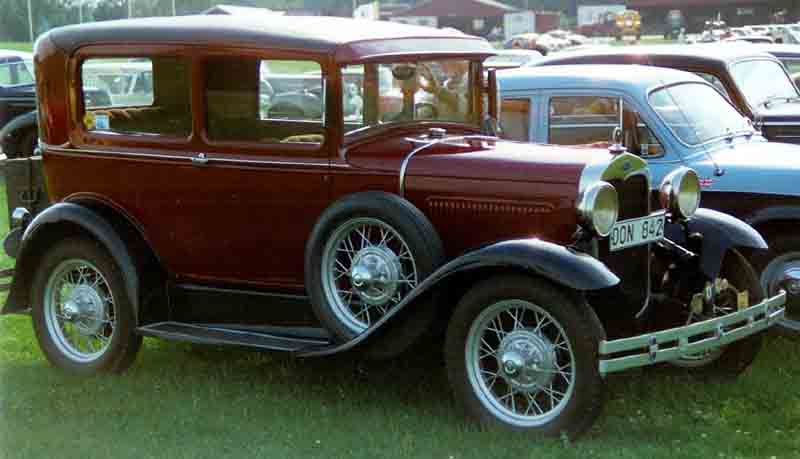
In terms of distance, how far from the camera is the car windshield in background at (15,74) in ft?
57.3

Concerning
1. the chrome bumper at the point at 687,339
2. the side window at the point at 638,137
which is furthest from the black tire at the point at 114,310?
the side window at the point at 638,137

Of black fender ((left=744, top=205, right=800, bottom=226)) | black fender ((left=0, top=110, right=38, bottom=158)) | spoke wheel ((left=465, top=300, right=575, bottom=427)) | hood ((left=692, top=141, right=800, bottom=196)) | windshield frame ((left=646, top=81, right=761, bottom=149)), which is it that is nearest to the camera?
spoke wheel ((left=465, top=300, right=575, bottom=427))

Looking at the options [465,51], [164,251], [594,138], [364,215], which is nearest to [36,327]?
[164,251]

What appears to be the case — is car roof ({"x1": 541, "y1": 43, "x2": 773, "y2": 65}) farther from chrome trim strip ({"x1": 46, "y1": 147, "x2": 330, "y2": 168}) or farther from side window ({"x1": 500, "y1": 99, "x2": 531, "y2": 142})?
chrome trim strip ({"x1": 46, "y1": 147, "x2": 330, "y2": 168})

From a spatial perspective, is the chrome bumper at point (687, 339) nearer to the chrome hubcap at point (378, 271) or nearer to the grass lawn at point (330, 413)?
the grass lawn at point (330, 413)

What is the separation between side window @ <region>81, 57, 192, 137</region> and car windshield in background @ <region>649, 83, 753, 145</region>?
3117 millimetres

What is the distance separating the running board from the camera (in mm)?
5406

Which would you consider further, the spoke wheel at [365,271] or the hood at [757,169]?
the hood at [757,169]

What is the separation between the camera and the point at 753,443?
189 inches

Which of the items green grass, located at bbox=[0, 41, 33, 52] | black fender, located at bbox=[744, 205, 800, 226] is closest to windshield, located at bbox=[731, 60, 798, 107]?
black fender, located at bbox=[744, 205, 800, 226]

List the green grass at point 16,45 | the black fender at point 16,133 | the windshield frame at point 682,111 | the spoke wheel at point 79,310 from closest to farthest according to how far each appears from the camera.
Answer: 1. the spoke wheel at point 79,310
2. the windshield frame at point 682,111
3. the black fender at point 16,133
4. the green grass at point 16,45

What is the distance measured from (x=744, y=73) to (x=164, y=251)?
5.07 m

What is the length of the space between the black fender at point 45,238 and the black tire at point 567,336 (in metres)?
1.87

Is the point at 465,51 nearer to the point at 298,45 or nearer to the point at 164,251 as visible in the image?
the point at 298,45
